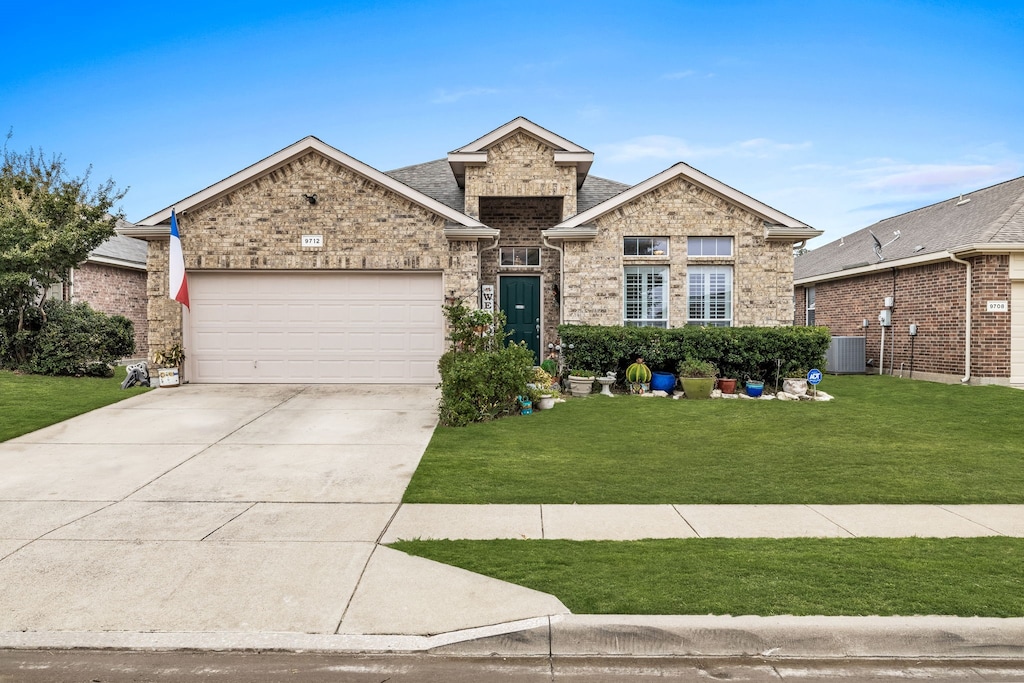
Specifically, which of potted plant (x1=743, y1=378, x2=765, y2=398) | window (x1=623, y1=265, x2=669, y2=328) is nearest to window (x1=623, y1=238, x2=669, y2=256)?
window (x1=623, y1=265, x2=669, y2=328)

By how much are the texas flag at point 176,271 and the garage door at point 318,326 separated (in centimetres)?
91

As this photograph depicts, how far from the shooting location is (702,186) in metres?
13.9

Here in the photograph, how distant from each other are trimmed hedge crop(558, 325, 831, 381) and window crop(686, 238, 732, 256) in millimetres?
2210

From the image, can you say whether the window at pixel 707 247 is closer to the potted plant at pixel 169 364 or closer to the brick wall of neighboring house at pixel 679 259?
the brick wall of neighboring house at pixel 679 259

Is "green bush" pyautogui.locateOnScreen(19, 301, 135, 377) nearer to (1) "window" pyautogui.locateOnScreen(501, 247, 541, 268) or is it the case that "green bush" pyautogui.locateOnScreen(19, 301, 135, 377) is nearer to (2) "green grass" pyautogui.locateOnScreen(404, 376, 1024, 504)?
(1) "window" pyautogui.locateOnScreen(501, 247, 541, 268)

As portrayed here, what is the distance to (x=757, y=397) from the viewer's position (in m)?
12.3

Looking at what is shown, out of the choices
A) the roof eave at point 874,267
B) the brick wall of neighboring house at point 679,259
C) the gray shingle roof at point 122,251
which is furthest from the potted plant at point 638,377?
the gray shingle roof at point 122,251

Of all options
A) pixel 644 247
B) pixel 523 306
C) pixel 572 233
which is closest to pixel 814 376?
pixel 644 247

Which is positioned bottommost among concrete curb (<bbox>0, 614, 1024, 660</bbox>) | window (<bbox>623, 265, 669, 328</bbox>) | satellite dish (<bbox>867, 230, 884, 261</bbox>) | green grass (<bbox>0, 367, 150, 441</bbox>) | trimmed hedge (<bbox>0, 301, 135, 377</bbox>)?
concrete curb (<bbox>0, 614, 1024, 660</bbox>)

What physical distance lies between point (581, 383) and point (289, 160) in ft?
26.7

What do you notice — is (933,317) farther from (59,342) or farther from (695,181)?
(59,342)

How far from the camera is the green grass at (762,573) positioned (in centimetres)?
353

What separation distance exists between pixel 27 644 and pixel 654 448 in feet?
21.8

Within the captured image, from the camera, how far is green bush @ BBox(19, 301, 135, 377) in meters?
14.2
